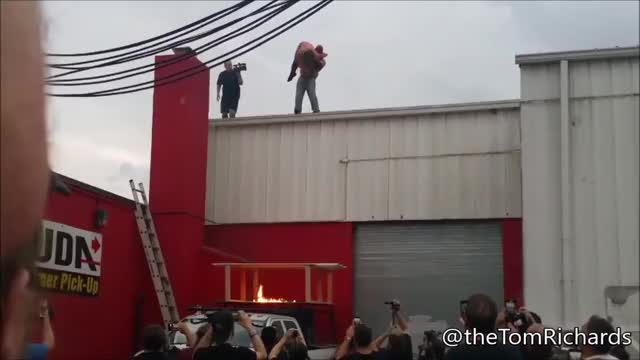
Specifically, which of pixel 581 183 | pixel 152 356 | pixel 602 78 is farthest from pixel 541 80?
pixel 152 356

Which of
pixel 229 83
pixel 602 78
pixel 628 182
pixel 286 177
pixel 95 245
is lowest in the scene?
pixel 95 245

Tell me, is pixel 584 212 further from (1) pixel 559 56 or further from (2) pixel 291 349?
(2) pixel 291 349

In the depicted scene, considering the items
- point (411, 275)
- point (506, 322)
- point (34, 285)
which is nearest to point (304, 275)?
point (411, 275)

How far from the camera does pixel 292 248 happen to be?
16.5 meters

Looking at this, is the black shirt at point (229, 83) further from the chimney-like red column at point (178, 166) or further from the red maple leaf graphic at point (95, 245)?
the red maple leaf graphic at point (95, 245)

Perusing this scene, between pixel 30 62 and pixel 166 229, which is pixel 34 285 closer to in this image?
pixel 30 62

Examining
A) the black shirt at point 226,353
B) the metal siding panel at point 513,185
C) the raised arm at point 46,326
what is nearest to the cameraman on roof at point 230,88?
the metal siding panel at point 513,185

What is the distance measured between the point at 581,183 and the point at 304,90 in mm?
9099

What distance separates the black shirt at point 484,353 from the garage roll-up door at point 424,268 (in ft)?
32.1

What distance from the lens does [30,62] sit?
77 centimetres

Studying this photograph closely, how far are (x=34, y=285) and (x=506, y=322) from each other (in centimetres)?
761

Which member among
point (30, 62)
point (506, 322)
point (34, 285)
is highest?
point (30, 62)

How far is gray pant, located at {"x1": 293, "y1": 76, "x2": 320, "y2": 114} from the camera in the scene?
17.5 metres

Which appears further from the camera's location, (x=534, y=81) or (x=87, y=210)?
(x=87, y=210)
